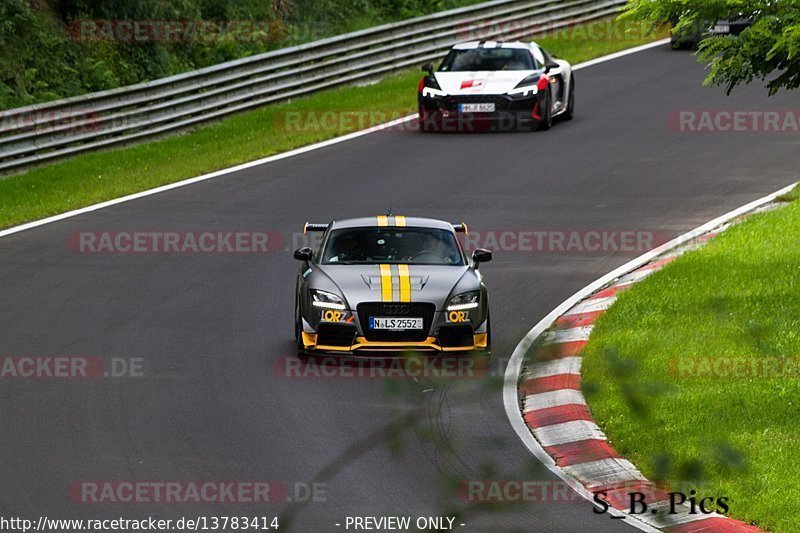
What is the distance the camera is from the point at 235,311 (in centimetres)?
1454

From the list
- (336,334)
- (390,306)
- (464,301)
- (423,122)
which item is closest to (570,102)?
(423,122)

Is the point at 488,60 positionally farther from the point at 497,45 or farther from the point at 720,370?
the point at 720,370

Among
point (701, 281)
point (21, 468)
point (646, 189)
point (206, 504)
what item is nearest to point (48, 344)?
point (21, 468)

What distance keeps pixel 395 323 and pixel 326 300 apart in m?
0.68

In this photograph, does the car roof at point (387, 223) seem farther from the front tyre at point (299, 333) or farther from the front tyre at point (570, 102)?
the front tyre at point (570, 102)

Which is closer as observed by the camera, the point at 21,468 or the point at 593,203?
the point at 21,468

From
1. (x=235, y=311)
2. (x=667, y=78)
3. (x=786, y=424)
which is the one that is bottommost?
(x=667, y=78)

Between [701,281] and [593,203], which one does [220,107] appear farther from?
[701,281]

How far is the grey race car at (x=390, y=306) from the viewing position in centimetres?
1243

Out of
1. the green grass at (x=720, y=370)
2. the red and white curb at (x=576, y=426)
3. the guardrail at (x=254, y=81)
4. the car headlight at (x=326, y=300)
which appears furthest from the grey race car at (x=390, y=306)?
the guardrail at (x=254, y=81)

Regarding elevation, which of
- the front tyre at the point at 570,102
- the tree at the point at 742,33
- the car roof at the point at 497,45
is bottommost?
the front tyre at the point at 570,102

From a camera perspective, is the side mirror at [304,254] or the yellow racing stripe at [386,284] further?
the side mirror at [304,254]

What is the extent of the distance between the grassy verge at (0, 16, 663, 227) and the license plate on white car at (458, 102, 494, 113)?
7.38 ft

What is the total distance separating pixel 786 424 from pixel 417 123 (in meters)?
17.1
